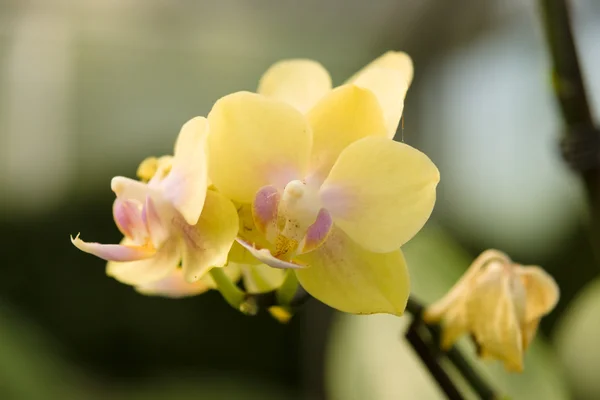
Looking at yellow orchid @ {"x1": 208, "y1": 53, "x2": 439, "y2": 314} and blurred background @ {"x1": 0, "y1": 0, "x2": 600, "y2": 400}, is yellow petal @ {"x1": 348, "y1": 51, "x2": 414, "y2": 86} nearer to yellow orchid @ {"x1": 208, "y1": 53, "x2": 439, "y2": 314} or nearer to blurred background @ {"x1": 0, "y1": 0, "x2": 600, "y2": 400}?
yellow orchid @ {"x1": 208, "y1": 53, "x2": 439, "y2": 314}

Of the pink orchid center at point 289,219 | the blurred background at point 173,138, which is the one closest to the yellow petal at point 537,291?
the pink orchid center at point 289,219

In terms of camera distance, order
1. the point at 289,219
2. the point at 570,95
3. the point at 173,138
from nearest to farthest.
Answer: the point at 289,219, the point at 570,95, the point at 173,138

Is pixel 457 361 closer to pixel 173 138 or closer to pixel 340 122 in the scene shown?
pixel 340 122

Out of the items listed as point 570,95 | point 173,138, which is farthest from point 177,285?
point 173,138

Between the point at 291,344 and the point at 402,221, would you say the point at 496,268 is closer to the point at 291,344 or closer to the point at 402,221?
the point at 402,221

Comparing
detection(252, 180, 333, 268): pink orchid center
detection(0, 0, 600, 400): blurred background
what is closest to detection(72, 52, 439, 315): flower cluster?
detection(252, 180, 333, 268): pink orchid center
